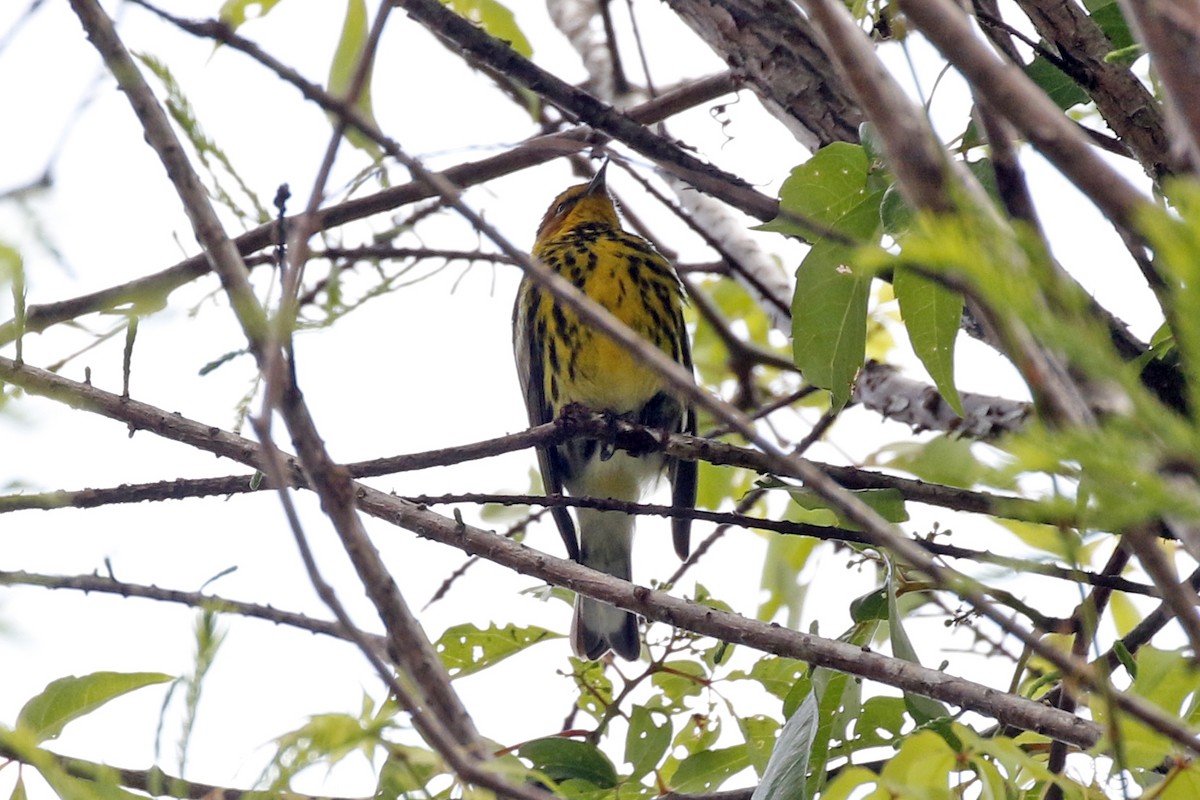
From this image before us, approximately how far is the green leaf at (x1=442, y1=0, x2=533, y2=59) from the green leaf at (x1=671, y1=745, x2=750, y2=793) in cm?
180

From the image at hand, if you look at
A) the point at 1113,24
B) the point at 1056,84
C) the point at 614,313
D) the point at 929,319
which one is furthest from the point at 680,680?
the point at 614,313

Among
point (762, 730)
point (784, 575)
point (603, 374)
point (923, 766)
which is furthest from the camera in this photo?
point (603, 374)

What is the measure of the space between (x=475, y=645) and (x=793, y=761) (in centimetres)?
101

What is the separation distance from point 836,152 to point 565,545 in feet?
8.01

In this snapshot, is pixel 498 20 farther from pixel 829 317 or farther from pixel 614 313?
pixel 614 313

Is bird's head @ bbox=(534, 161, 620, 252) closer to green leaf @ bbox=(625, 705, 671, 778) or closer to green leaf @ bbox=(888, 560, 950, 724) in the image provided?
green leaf @ bbox=(625, 705, 671, 778)

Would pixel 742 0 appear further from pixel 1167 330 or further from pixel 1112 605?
pixel 1112 605

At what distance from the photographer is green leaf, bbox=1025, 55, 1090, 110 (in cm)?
226

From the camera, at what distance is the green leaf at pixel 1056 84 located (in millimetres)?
2258

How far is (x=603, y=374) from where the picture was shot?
473cm

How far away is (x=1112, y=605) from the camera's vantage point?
11.5 ft

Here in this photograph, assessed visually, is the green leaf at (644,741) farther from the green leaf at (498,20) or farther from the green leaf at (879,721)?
the green leaf at (498,20)

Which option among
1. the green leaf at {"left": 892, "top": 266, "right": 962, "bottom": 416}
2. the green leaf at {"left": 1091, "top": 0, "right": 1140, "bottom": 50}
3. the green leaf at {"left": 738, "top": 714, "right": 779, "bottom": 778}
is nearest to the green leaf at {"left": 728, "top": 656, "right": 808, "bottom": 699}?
the green leaf at {"left": 738, "top": 714, "right": 779, "bottom": 778}

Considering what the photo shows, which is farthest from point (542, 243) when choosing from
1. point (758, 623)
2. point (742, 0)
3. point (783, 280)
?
point (758, 623)
